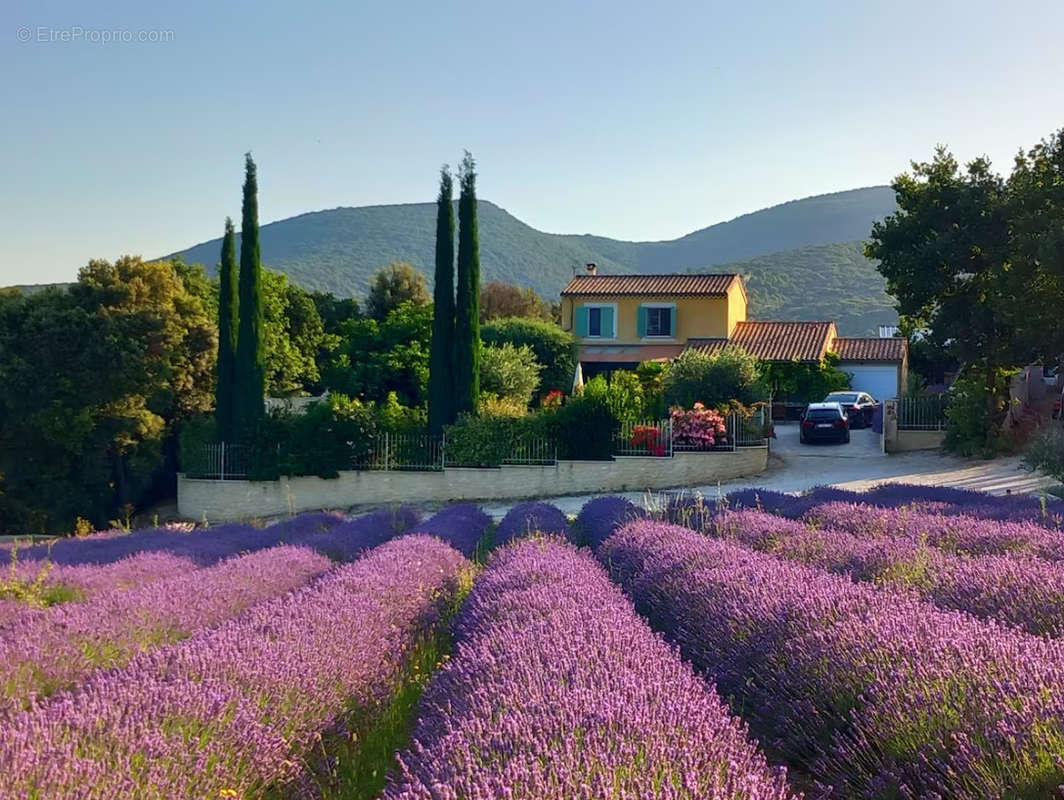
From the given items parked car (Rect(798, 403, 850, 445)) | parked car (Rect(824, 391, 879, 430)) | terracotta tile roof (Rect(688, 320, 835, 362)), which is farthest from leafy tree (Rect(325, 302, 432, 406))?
parked car (Rect(824, 391, 879, 430))

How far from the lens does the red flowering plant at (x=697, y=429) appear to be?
20.5 metres

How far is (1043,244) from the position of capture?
1738 centimetres

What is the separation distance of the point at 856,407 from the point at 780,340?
7890mm

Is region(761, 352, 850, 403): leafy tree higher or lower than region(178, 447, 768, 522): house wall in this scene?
higher

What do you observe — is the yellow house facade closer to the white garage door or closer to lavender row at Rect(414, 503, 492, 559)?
the white garage door

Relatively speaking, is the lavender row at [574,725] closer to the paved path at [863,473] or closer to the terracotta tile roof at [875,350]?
the paved path at [863,473]

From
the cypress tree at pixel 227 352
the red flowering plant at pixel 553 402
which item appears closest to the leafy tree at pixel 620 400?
the red flowering plant at pixel 553 402

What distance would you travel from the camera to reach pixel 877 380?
116 feet

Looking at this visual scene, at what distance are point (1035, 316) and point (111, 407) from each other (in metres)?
22.4

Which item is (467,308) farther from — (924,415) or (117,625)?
(117,625)

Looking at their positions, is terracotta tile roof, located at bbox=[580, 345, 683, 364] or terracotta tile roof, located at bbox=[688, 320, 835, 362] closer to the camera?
terracotta tile roof, located at bbox=[688, 320, 835, 362]

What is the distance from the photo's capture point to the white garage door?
3516 centimetres

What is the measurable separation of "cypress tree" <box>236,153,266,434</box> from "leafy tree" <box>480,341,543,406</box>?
22.1 feet

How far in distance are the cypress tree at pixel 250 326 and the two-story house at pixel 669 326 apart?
56.7 feet
